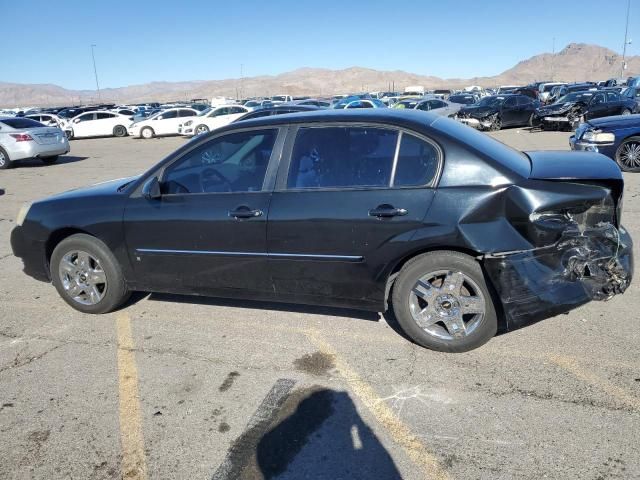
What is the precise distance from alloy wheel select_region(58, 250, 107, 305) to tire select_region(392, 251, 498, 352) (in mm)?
2593

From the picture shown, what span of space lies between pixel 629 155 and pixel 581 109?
1031 centimetres

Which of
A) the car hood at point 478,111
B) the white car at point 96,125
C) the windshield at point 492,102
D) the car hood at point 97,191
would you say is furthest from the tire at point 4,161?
the windshield at point 492,102

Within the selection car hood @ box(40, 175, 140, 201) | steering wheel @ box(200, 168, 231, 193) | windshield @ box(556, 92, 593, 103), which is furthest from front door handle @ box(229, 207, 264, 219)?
windshield @ box(556, 92, 593, 103)

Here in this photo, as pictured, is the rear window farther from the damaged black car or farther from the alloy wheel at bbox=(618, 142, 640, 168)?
the damaged black car

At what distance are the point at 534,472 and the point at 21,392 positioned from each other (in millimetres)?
3146

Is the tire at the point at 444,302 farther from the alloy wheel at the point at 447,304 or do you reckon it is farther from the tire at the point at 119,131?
the tire at the point at 119,131

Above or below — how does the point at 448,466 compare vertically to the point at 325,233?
below

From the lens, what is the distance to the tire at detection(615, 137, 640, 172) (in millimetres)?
9644

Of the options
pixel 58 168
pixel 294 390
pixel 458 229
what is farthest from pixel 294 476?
pixel 58 168

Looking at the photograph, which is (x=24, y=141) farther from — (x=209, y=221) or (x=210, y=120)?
(x=209, y=221)

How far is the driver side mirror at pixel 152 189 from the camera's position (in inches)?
Result: 158

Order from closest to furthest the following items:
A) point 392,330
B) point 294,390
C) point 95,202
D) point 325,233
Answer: point 294,390 → point 325,233 → point 392,330 → point 95,202

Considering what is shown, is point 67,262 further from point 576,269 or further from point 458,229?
point 576,269

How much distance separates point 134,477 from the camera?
2.55m
